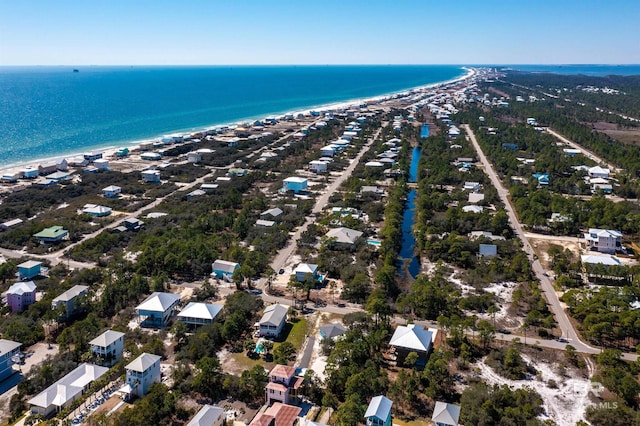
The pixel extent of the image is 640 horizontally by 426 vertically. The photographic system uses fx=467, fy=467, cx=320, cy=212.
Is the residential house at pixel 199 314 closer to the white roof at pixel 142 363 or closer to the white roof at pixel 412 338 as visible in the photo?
the white roof at pixel 142 363

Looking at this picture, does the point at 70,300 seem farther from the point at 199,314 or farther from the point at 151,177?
the point at 151,177

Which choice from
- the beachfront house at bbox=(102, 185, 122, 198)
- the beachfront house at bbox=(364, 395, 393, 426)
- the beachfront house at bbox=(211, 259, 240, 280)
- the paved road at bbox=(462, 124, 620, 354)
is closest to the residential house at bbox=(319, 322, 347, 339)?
the beachfront house at bbox=(364, 395, 393, 426)

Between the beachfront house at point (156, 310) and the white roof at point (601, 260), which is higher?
the white roof at point (601, 260)

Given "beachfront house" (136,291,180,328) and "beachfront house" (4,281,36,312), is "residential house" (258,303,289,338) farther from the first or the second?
"beachfront house" (4,281,36,312)

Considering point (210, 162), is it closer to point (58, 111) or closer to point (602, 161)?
point (602, 161)

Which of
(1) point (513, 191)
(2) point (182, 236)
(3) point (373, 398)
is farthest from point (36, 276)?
(1) point (513, 191)

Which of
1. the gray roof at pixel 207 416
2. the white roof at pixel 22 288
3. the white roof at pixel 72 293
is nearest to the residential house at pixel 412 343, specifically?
the gray roof at pixel 207 416
